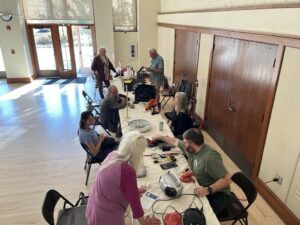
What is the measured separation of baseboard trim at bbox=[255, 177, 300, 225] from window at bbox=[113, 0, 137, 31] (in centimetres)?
756

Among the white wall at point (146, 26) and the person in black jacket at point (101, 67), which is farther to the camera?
the white wall at point (146, 26)

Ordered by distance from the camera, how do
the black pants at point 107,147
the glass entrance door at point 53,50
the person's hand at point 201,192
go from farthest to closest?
1. the glass entrance door at point 53,50
2. the black pants at point 107,147
3. the person's hand at point 201,192

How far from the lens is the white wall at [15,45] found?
8.18 metres

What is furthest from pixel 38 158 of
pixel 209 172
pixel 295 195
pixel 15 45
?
pixel 15 45

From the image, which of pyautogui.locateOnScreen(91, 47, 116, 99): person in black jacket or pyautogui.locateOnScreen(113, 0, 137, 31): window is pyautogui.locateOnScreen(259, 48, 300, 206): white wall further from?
pyautogui.locateOnScreen(113, 0, 137, 31): window

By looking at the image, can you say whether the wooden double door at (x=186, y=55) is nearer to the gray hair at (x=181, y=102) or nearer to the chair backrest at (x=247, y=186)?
the gray hair at (x=181, y=102)

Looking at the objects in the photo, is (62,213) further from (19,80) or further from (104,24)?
(19,80)

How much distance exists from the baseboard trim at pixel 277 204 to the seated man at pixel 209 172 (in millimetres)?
1001

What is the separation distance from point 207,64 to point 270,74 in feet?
6.32

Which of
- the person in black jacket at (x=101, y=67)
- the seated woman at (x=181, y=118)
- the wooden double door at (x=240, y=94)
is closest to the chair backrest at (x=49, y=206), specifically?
the seated woman at (x=181, y=118)

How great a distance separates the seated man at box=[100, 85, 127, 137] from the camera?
406 cm

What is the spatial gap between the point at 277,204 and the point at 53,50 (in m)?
9.21

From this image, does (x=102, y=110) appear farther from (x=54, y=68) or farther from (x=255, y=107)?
(x=54, y=68)

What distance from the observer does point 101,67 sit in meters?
6.63
